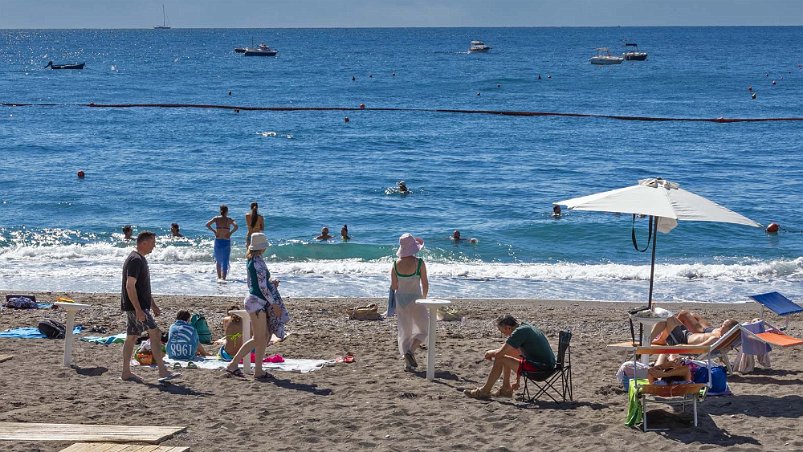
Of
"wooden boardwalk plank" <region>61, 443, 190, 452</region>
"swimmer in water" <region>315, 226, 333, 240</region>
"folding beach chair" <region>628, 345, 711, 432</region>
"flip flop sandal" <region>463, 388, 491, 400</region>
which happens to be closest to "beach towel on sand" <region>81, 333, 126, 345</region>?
"wooden boardwalk plank" <region>61, 443, 190, 452</region>

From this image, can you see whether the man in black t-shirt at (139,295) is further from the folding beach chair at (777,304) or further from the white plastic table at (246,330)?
the folding beach chair at (777,304)

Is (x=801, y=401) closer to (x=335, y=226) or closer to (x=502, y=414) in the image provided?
(x=502, y=414)

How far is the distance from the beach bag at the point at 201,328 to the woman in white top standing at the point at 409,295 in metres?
2.50

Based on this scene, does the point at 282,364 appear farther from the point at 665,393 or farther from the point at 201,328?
the point at 665,393

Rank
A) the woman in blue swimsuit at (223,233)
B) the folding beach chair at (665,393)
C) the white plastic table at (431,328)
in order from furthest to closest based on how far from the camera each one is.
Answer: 1. the woman in blue swimsuit at (223,233)
2. the white plastic table at (431,328)
3. the folding beach chair at (665,393)

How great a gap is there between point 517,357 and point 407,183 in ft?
69.4

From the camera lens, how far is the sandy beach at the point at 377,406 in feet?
23.7

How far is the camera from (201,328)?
10859 millimetres

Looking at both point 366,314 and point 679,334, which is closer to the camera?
point 679,334

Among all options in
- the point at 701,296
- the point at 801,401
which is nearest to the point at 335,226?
the point at 701,296

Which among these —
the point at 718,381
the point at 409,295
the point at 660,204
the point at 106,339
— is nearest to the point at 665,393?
the point at 718,381

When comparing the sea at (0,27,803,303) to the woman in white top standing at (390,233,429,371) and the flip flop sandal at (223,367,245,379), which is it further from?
the flip flop sandal at (223,367,245,379)

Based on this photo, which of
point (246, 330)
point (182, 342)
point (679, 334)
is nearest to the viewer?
point (246, 330)

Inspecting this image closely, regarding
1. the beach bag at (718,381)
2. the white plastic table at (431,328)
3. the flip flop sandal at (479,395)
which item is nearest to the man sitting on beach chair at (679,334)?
the beach bag at (718,381)
